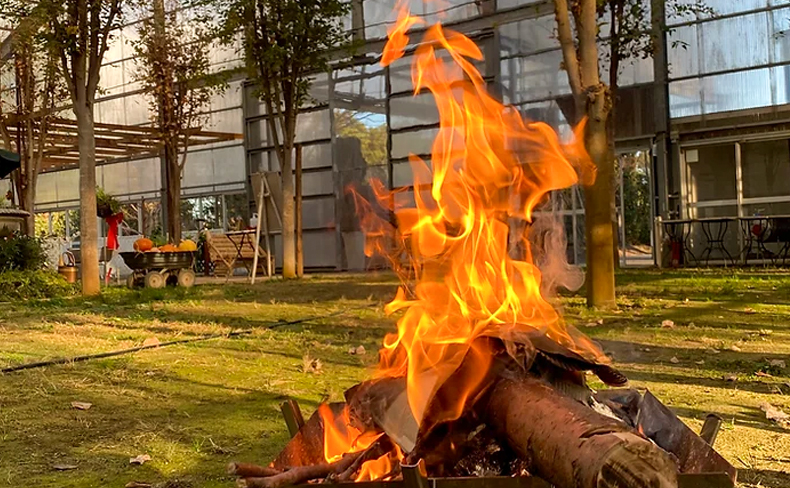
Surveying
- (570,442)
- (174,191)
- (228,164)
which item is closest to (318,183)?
(228,164)

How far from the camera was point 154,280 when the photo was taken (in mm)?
15312

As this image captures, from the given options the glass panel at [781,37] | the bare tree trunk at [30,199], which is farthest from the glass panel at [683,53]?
the bare tree trunk at [30,199]

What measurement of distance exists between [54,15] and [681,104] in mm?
14595

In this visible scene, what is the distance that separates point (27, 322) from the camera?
9.39 meters

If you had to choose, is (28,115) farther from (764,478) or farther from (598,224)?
(764,478)

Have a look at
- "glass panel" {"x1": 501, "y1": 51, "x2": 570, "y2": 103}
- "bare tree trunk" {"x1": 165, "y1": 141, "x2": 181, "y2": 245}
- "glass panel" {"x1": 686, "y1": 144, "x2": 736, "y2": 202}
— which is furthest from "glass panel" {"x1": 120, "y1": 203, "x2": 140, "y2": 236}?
"glass panel" {"x1": 686, "y1": 144, "x2": 736, "y2": 202}

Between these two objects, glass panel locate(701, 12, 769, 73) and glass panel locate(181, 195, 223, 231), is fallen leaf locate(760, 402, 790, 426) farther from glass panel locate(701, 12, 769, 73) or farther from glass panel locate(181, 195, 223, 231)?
glass panel locate(181, 195, 223, 231)

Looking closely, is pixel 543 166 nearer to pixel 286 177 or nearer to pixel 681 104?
pixel 286 177

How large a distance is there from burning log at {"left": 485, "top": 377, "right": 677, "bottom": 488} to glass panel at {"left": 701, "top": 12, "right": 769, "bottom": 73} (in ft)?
61.9

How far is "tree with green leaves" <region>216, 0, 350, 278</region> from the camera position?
56.5 feet

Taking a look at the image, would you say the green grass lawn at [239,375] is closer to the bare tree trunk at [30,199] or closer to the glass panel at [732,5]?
the bare tree trunk at [30,199]

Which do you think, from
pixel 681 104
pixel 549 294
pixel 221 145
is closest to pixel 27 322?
pixel 549 294

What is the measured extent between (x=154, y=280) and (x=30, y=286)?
2267 millimetres

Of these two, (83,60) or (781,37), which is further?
(781,37)
